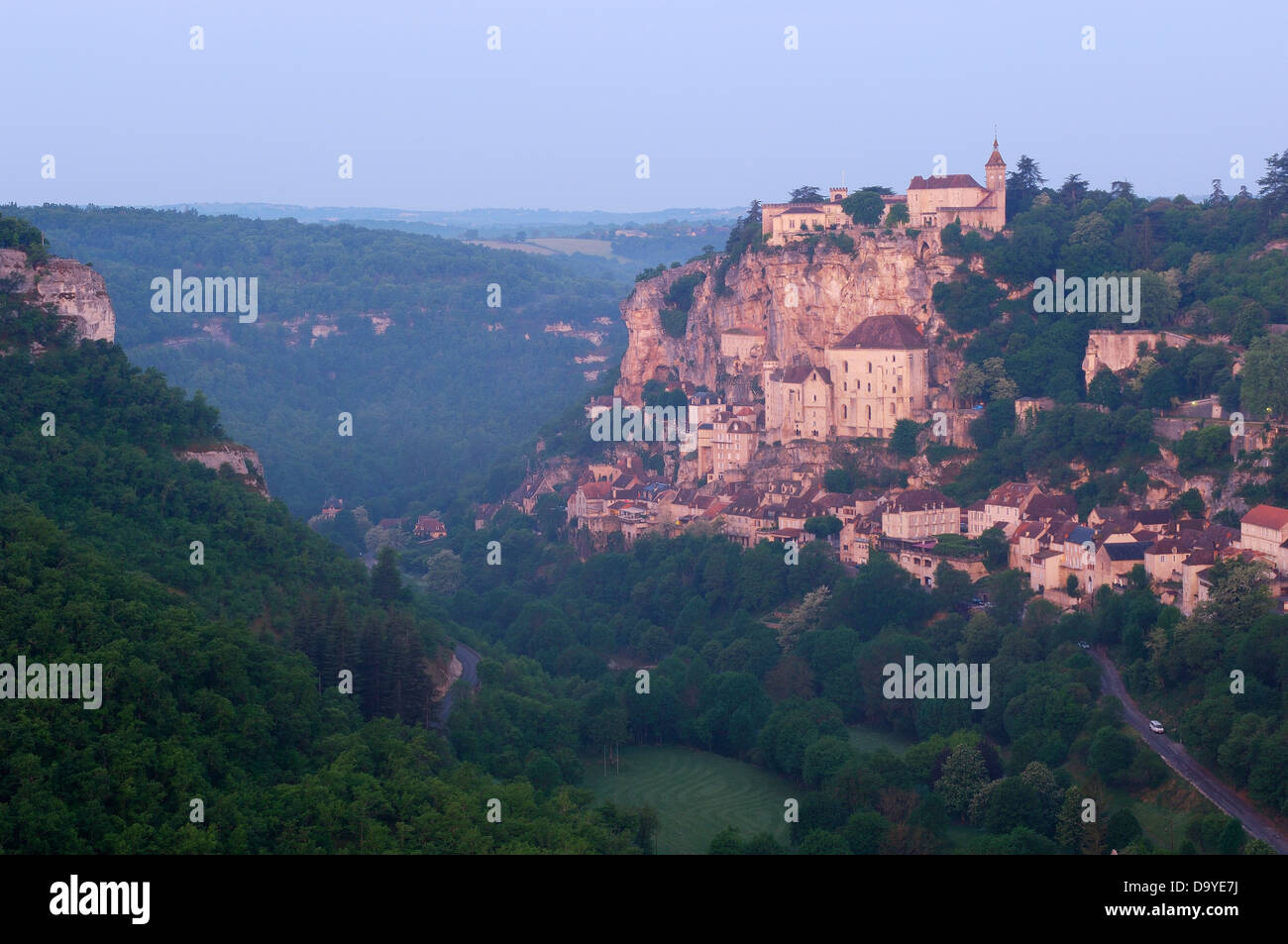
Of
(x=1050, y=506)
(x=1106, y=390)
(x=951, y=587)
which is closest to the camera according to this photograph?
(x=951, y=587)

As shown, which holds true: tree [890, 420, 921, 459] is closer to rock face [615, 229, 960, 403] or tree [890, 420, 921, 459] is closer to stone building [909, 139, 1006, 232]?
rock face [615, 229, 960, 403]

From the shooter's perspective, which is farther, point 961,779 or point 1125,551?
point 1125,551

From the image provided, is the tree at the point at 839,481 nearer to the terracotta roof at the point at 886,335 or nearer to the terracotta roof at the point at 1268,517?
the terracotta roof at the point at 886,335

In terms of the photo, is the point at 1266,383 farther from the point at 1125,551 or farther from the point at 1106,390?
the point at 1125,551

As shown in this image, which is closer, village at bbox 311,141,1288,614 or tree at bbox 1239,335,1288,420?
village at bbox 311,141,1288,614

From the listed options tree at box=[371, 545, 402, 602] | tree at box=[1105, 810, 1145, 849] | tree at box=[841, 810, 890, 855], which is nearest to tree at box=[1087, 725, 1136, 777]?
tree at box=[1105, 810, 1145, 849]

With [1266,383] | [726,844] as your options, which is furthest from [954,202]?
[726,844]

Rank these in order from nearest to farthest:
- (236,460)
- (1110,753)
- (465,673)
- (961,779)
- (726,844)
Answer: (726,844)
(1110,753)
(961,779)
(236,460)
(465,673)
